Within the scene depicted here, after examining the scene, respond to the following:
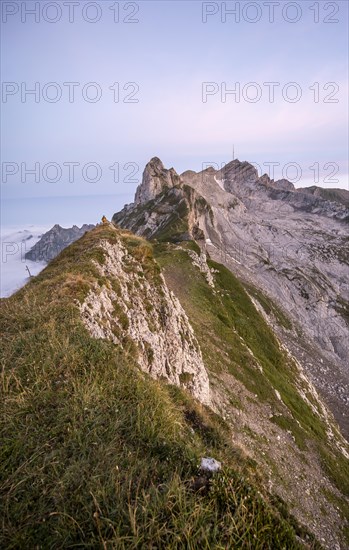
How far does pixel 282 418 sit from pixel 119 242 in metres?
24.0

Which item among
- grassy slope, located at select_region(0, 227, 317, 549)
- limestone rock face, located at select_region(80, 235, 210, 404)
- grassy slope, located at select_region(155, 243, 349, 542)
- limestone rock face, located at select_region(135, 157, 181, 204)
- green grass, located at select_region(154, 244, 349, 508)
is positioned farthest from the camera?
limestone rock face, located at select_region(135, 157, 181, 204)

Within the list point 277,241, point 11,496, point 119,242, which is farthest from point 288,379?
point 277,241

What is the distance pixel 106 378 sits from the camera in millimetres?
8047

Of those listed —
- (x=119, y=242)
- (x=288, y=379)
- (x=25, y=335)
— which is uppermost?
A: (x=119, y=242)

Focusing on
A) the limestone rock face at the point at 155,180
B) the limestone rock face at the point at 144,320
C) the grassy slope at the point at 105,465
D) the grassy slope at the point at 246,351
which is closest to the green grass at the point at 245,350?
the grassy slope at the point at 246,351

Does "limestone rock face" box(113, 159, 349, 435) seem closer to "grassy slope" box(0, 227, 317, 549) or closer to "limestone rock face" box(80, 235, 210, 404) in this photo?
"limestone rock face" box(80, 235, 210, 404)

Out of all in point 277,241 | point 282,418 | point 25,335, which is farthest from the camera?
point 277,241

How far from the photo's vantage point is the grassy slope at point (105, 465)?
4.53 metres

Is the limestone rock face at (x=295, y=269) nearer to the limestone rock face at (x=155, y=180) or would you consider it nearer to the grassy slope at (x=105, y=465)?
the limestone rock face at (x=155, y=180)

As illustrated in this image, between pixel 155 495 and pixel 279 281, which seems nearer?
pixel 155 495

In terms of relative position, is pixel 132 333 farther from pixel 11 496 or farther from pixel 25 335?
pixel 11 496

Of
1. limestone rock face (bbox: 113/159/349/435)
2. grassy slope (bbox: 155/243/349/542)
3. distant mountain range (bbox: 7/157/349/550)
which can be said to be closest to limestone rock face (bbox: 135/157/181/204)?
limestone rock face (bbox: 113/159/349/435)

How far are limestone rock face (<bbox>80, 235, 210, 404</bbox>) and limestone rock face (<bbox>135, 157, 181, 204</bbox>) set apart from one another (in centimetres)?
14025

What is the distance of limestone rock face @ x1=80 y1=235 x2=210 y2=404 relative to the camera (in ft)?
47.4
